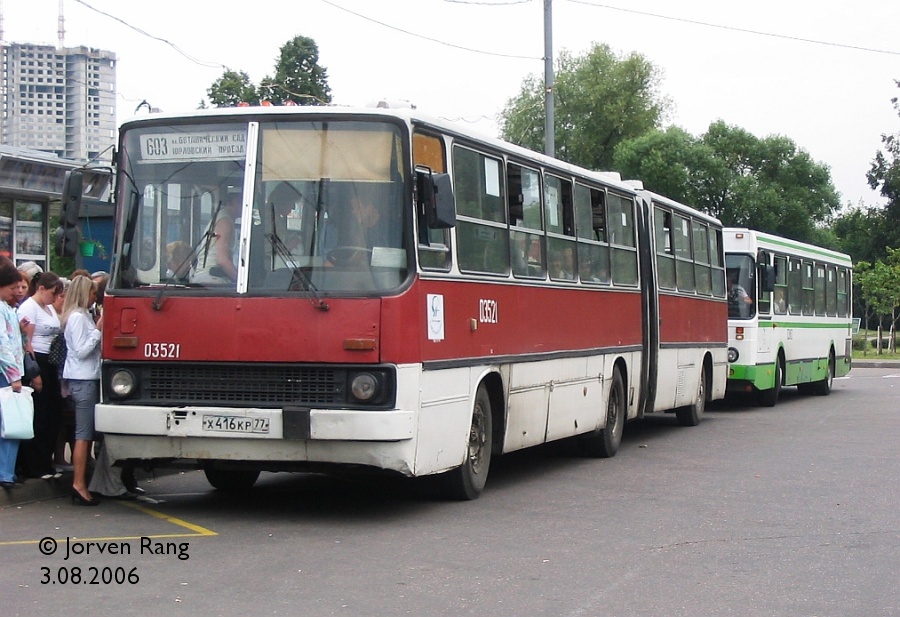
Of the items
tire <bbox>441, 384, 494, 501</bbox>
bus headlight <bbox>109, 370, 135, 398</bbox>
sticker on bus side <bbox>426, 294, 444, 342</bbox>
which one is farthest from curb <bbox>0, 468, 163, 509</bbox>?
sticker on bus side <bbox>426, 294, 444, 342</bbox>

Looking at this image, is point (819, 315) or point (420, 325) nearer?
point (420, 325)

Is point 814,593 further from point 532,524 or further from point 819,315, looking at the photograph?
point 819,315

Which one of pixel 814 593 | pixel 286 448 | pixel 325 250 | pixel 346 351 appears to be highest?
pixel 325 250

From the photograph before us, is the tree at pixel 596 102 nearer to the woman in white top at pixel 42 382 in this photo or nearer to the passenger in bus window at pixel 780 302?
the passenger in bus window at pixel 780 302

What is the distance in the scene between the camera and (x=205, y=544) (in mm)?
8766

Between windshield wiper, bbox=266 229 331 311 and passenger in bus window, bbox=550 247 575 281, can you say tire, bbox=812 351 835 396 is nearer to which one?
passenger in bus window, bbox=550 247 575 281

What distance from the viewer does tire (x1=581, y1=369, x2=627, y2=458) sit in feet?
49.0

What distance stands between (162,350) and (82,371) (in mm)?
993

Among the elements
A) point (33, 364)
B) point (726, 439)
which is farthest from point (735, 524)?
point (726, 439)

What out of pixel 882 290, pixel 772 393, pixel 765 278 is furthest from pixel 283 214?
pixel 882 290

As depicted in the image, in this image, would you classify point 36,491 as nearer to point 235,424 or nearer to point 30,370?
point 30,370

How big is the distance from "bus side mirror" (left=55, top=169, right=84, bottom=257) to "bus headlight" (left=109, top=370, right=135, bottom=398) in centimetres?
95

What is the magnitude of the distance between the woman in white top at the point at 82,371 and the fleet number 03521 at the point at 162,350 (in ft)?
2.60

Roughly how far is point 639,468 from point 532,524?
4.26m
